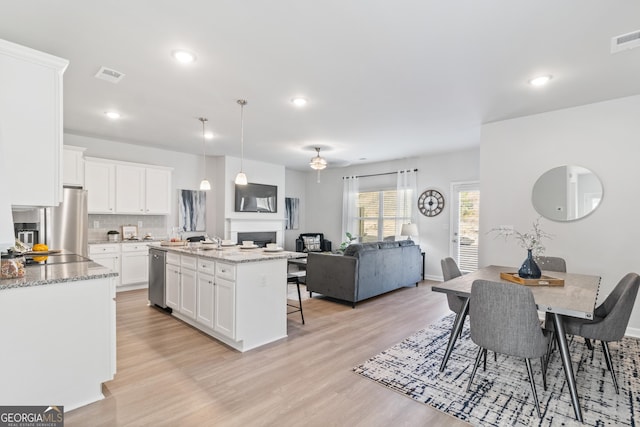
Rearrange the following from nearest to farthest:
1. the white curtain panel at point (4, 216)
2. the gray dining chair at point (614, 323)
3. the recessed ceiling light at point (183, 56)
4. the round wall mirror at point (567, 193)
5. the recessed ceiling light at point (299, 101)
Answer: the white curtain panel at point (4, 216) < the gray dining chair at point (614, 323) < the recessed ceiling light at point (183, 56) < the recessed ceiling light at point (299, 101) < the round wall mirror at point (567, 193)

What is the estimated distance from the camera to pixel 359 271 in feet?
15.5

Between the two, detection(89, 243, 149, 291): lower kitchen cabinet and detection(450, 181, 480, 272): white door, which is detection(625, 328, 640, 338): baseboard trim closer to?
detection(450, 181, 480, 272): white door

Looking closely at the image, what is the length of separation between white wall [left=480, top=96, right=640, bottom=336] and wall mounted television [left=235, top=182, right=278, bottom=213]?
483 centimetres

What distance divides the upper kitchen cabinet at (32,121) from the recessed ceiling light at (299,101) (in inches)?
83.3

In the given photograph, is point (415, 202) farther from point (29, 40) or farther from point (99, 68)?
point (29, 40)

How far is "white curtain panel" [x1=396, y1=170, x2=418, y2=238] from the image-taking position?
23.7ft

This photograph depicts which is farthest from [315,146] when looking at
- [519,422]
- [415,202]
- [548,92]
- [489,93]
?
[519,422]

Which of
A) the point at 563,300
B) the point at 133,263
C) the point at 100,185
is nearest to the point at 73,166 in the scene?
the point at 100,185

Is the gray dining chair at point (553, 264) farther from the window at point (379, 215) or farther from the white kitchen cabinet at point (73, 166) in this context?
the white kitchen cabinet at point (73, 166)

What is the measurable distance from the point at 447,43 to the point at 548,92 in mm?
1781

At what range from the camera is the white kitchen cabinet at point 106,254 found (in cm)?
520

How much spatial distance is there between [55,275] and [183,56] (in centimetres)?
195

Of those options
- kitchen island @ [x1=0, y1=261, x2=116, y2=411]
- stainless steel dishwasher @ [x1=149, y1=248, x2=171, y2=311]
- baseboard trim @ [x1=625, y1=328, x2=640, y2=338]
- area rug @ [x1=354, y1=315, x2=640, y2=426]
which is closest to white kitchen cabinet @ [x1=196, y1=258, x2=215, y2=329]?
stainless steel dishwasher @ [x1=149, y1=248, x2=171, y2=311]

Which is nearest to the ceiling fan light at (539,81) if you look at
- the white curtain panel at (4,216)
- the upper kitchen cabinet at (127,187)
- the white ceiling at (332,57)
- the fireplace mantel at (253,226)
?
the white ceiling at (332,57)
